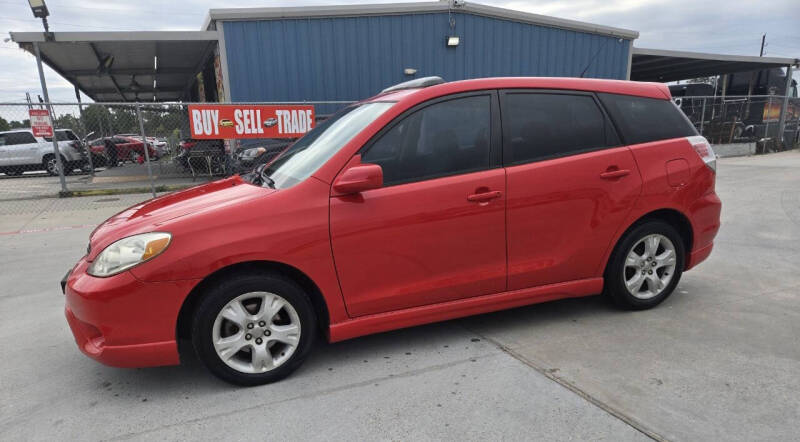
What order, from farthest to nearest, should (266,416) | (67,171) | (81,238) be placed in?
(67,171)
(81,238)
(266,416)

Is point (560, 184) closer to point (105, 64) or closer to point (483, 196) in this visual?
point (483, 196)

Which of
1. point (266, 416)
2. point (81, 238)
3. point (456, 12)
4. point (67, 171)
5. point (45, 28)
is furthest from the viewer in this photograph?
point (67, 171)

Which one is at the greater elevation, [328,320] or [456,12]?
[456,12]

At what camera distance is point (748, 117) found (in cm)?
1873

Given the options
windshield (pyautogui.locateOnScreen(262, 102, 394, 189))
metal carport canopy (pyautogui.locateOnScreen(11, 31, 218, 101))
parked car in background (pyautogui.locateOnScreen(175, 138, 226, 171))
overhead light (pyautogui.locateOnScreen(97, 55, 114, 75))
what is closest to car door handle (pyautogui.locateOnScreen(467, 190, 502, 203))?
windshield (pyautogui.locateOnScreen(262, 102, 394, 189))

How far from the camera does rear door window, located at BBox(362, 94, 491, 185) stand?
114 inches

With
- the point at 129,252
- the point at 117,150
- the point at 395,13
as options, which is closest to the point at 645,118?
the point at 129,252

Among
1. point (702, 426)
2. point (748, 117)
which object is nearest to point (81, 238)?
point (702, 426)

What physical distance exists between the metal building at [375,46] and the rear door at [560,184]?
1087cm

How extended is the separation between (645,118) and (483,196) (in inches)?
59.9

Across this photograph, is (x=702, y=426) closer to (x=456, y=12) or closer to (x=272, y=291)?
(x=272, y=291)

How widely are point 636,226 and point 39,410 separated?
12.7ft

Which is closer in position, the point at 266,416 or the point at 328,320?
the point at 266,416

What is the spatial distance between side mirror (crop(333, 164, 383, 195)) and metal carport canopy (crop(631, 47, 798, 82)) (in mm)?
17802
